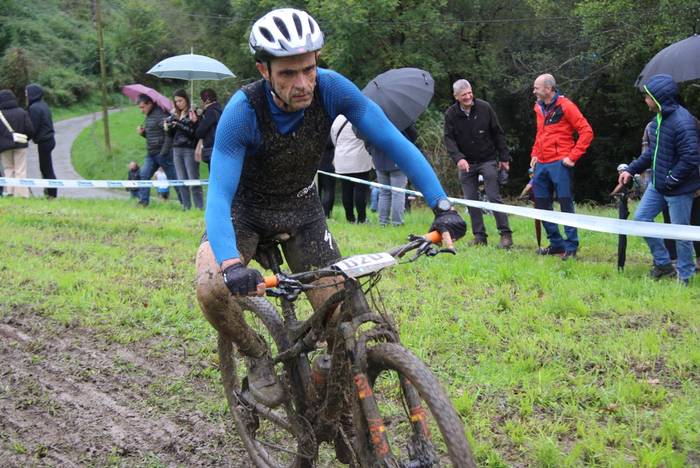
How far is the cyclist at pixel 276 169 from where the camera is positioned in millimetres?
3824

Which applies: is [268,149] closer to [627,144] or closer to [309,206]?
[309,206]

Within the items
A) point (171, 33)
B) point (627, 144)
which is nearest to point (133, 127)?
point (171, 33)

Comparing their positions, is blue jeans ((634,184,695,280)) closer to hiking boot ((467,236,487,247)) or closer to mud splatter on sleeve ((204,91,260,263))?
hiking boot ((467,236,487,247))

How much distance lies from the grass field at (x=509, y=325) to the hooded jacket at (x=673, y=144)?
102cm

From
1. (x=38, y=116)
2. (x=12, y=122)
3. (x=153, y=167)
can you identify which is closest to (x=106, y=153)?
(x=38, y=116)

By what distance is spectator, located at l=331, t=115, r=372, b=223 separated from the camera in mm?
13250

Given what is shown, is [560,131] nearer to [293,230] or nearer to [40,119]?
[293,230]

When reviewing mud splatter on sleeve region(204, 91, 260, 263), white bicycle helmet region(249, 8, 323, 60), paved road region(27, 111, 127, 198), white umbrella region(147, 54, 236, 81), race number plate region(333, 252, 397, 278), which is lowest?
paved road region(27, 111, 127, 198)

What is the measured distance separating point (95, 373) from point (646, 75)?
7.12 metres

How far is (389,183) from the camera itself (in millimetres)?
12805

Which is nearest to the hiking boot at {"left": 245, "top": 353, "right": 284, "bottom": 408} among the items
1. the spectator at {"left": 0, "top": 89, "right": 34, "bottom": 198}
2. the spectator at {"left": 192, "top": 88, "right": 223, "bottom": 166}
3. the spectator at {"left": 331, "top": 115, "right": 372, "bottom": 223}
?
the spectator at {"left": 331, "top": 115, "right": 372, "bottom": 223}

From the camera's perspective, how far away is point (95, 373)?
6266 millimetres

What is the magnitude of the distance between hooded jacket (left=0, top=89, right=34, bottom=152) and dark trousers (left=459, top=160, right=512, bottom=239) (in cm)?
914

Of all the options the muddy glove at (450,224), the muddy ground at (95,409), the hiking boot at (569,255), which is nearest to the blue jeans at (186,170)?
the hiking boot at (569,255)
